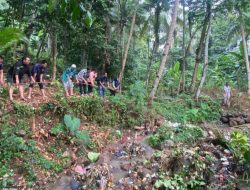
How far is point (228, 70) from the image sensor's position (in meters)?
25.1

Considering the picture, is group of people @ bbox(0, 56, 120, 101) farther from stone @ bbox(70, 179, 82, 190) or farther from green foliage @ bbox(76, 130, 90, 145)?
stone @ bbox(70, 179, 82, 190)

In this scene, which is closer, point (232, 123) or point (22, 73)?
point (22, 73)

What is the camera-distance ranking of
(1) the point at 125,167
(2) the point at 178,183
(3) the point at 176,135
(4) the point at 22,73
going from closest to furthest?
(2) the point at 178,183 → (1) the point at 125,167 → (4) the point at 22,73 → (3) the point at 176,135

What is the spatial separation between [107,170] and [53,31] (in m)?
7.43

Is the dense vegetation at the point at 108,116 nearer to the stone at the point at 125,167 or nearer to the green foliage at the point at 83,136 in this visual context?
the green foliage at the point at 83,136

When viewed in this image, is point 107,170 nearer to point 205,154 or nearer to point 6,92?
point 205,154

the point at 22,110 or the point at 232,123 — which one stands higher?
the point at 22,110

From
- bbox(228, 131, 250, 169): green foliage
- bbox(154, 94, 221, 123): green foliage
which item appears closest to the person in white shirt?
bbox(154, 94, 221, 123): green foliage

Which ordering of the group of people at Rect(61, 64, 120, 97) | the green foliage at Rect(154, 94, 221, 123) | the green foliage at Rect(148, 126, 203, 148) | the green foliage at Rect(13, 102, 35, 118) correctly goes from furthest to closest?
the green foliage at Rect(154, 94, 221, 123), the group of people at Rect(61, 64, 120, 97), the green foliage at Rect(148, 126, 203, 148), the green foliage at Rect(13, 102, 35, 118)

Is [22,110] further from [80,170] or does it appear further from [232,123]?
[232,123]

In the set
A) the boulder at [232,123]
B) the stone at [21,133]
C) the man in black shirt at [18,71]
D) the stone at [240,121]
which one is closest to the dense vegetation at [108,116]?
the stone at [21,133]

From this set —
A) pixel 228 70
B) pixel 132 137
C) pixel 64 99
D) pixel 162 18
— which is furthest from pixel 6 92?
pixel 228 70

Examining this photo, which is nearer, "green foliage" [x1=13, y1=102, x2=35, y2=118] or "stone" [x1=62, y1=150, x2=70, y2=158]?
"stone" [x1=62, y1=150, x2=70, y2=158]

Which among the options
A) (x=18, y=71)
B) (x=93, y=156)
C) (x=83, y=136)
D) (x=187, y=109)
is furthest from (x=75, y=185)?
(x=187, y=109)
